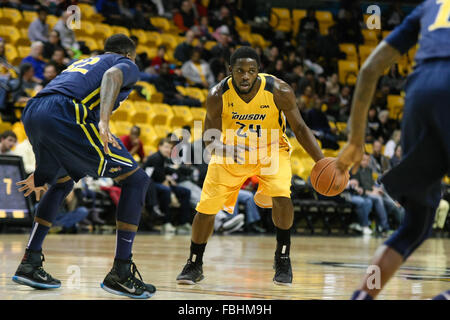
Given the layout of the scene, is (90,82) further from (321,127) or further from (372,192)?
(321,127)

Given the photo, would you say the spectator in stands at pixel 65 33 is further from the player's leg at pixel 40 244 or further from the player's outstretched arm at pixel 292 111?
the player's leg at pixel 40 244

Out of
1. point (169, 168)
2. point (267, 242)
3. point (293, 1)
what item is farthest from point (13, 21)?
point (293, 1)

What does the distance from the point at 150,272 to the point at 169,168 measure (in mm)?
6457

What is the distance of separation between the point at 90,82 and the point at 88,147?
47 cm

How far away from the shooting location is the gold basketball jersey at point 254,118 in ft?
18.8

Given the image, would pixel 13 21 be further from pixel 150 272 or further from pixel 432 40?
pixel 432 40

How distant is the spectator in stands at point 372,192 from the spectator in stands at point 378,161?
23 centimetres

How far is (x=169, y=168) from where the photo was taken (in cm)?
1243

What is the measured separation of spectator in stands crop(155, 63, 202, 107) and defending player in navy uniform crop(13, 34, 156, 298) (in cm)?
960

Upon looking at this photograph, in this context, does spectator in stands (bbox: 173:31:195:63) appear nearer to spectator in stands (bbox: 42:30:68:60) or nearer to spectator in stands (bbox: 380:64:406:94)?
spectator in stands (bbox: 42:30:68:60)

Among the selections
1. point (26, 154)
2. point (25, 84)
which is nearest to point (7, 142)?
point (26, 154)

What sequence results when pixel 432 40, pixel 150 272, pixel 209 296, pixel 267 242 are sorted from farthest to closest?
pixel 267 242 < pixel 150 272 < pixel 209 296 < pixel 432 40

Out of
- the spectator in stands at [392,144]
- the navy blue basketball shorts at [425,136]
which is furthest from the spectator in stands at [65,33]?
the navy blue basketball shorts at [425,136]

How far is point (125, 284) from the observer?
4461 millimetres
